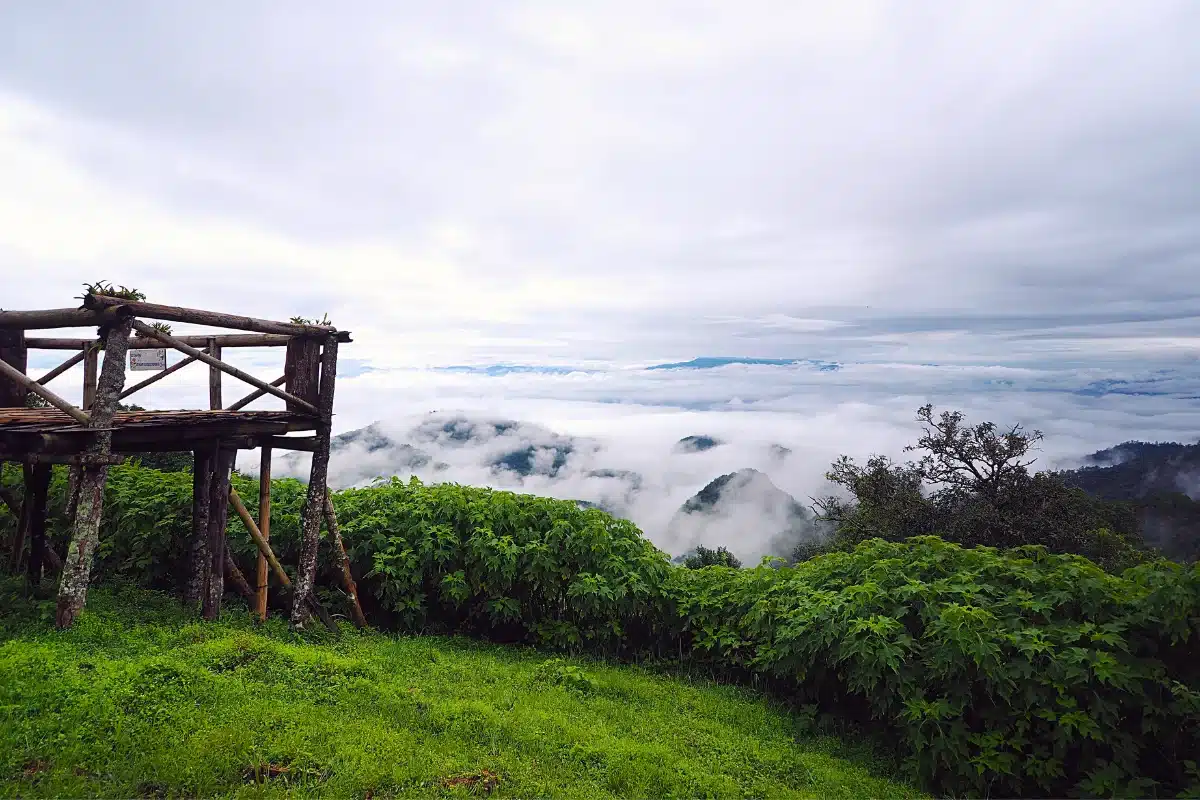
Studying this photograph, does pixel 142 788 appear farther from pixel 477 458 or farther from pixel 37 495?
pixel 477 458

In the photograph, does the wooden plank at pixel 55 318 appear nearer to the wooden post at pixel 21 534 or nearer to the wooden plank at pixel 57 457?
the wooden plank at pixel 57 457

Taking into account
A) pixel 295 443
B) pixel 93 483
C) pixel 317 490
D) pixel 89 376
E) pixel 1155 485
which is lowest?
pixel 1155 485

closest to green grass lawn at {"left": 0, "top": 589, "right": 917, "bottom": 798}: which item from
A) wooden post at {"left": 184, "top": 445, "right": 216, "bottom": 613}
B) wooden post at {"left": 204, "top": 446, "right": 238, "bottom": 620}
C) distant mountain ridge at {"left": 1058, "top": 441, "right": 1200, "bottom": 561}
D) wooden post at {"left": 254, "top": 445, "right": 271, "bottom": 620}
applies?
wooden post at {"left": 204, "top": 446, "right": 238, "bottom": 620}

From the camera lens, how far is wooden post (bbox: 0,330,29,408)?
8.92 m

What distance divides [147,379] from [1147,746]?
41.8 ft

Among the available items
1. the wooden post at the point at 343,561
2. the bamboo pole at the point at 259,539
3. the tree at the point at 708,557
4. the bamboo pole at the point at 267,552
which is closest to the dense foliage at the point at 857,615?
the wooden post at the point at 343,561

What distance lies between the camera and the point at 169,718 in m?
5.65

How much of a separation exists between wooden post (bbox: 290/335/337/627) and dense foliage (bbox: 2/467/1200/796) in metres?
0.76

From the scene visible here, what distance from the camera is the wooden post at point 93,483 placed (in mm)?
7199

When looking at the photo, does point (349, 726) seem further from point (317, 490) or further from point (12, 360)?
point (12, 360)

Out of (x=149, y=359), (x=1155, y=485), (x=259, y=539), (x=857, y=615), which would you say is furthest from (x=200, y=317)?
(x=1155, y=485)

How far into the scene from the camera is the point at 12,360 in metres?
9.02

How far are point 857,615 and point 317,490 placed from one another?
704 cm

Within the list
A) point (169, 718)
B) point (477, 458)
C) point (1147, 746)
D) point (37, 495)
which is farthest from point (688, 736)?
point (477, 458)
